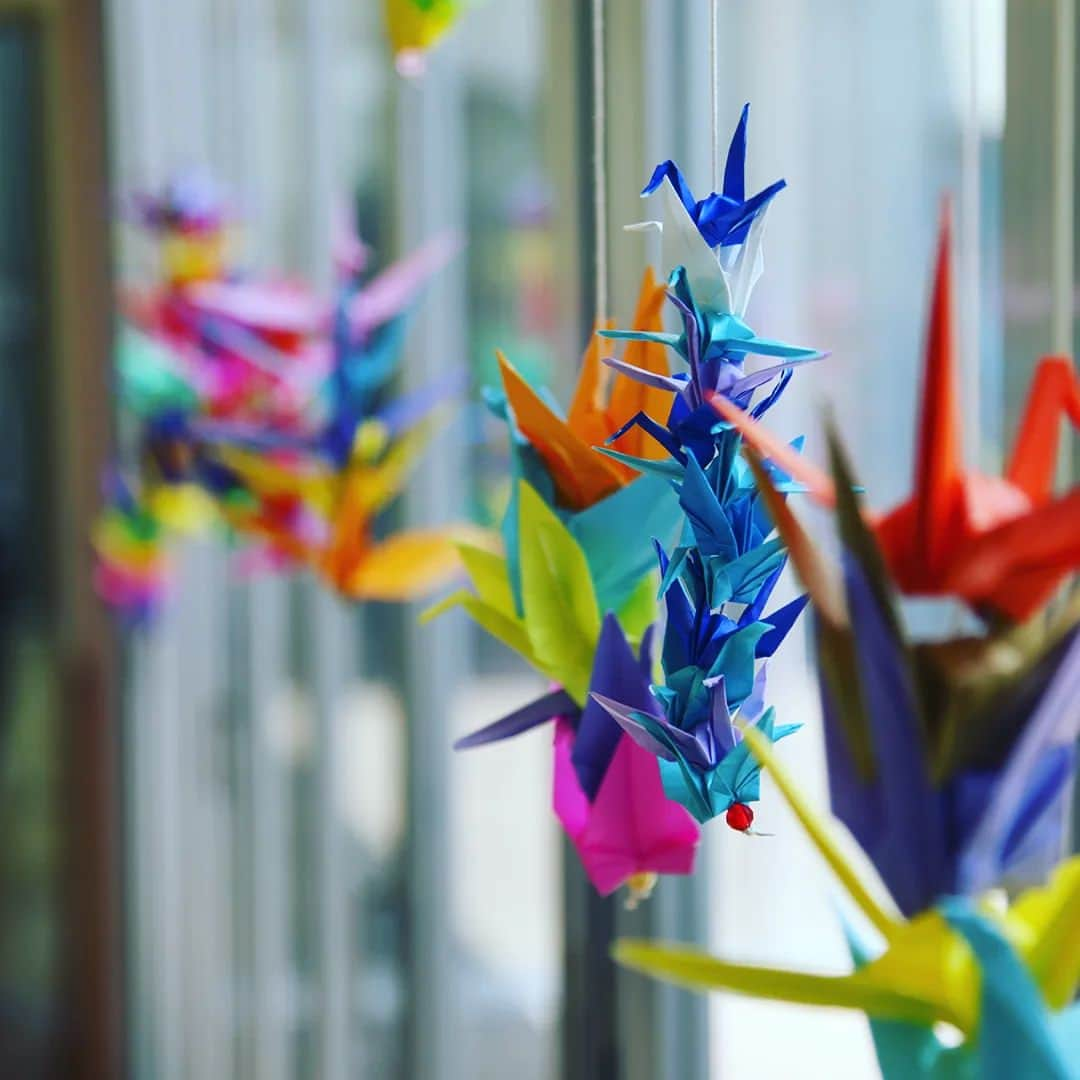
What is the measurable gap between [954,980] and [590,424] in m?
0.18

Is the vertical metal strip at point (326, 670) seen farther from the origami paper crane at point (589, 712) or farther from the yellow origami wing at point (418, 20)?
the origami paper crane at point (589, 712)

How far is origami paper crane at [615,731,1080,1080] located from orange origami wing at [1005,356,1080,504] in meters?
0.09

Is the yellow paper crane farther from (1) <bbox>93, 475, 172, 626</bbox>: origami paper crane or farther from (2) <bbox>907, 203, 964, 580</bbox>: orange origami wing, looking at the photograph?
(1) <bbox>93, 475, 172, 626</bbox>: origami paper crane

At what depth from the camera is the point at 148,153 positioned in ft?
7.32

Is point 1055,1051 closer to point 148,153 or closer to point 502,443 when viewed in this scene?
point 502,443

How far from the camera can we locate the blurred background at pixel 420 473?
0.87 m

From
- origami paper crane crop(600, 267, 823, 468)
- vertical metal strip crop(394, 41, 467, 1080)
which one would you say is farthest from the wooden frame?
origami paper crane crop(600, 267, 823, 468)

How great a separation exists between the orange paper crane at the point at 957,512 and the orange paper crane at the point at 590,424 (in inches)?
3.1

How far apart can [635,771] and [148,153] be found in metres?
2.04

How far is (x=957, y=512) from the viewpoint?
34 cm

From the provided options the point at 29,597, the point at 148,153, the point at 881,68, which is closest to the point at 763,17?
the point at 881,68

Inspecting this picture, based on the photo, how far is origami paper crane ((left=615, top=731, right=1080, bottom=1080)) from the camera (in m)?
0.31

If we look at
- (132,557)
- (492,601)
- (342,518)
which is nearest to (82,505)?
(132,557)

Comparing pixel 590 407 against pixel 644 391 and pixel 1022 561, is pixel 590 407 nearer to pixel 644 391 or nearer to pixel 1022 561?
pixel 644 391
